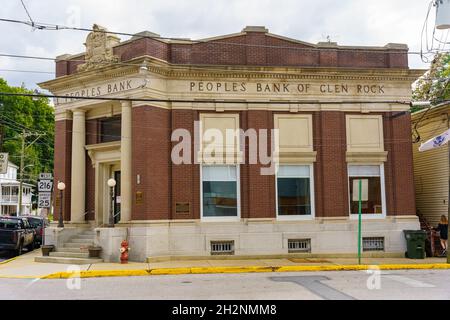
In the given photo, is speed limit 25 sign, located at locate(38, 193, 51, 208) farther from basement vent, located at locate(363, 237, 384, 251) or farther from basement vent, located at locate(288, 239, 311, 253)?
basement vent, located at locate(363, 237, 384, 251)

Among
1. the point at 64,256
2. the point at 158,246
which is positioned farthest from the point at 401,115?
the point at 64,256

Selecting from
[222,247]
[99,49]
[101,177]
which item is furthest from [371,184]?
[99,49]

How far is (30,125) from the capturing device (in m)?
58.9

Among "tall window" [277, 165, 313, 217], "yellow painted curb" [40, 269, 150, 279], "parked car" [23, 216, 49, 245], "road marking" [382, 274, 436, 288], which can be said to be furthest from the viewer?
"parked car" [23, 216, 49, 245]

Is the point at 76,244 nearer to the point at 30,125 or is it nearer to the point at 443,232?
the point at 443,232

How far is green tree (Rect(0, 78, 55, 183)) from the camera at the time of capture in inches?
2269

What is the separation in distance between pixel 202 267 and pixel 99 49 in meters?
9.41

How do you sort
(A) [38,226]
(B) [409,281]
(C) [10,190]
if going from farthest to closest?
(C) [10,190] < (A) [38,226] < (B) [409,281]

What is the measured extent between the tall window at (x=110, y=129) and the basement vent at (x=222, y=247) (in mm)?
5673

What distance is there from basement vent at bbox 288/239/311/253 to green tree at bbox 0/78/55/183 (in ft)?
138

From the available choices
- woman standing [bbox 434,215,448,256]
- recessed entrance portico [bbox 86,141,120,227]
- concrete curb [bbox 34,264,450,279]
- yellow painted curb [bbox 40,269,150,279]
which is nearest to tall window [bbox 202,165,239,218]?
concrete curb [bbox 34,264,450,279]

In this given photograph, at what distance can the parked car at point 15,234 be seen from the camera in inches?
853

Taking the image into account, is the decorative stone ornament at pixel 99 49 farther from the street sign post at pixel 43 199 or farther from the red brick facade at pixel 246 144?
the street sign post at pixel 43 199

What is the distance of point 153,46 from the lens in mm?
18875
